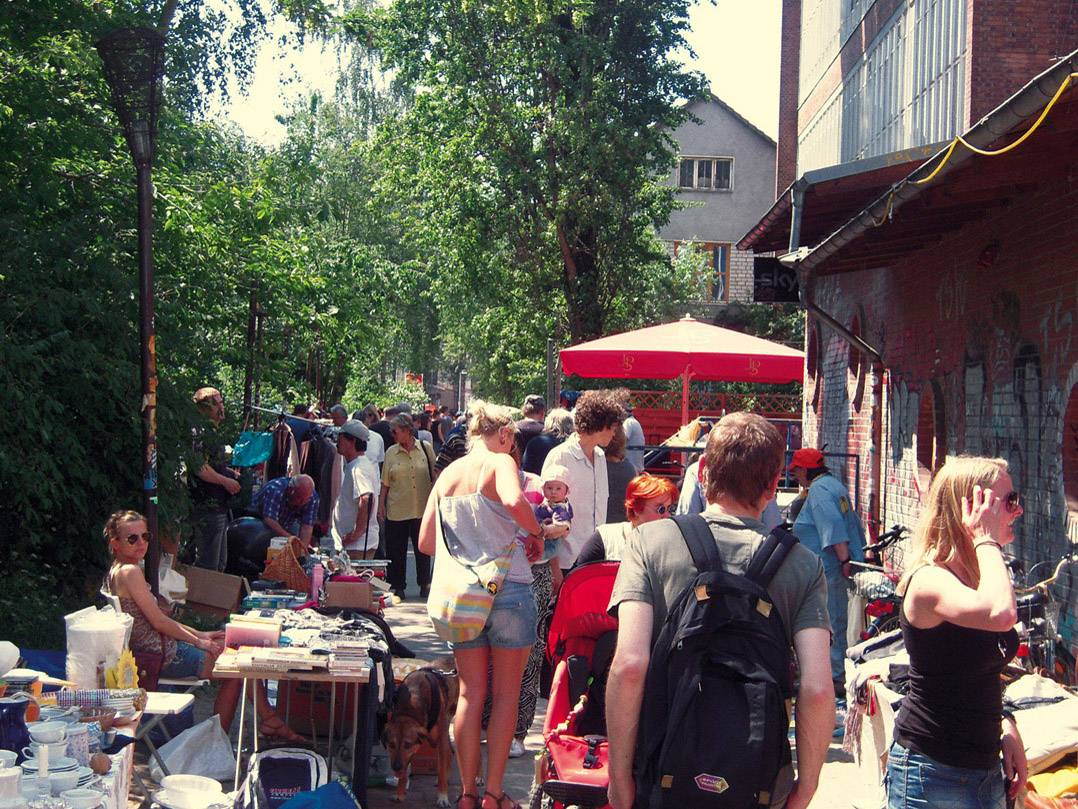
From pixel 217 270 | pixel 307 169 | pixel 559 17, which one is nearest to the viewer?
pixel 217 270

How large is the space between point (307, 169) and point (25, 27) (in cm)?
491

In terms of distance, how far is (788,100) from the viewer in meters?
29.4

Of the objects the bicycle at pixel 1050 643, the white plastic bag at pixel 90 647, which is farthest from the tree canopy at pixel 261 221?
the bicycle at pixel 1050 643

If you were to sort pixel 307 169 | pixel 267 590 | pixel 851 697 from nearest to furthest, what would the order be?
pixel 851 697 → pixel 267 590 → pixel 307 169

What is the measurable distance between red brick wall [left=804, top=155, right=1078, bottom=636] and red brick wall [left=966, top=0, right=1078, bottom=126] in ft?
7.06

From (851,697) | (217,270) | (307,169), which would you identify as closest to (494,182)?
(307,169)

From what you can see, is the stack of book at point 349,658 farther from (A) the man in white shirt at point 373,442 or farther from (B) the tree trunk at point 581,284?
(B) the tree trunk at point 581,284

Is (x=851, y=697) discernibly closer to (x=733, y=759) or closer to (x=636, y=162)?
(x=733, y=759)

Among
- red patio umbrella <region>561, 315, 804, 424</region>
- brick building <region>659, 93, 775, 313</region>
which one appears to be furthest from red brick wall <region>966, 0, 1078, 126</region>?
brick building <region>659, 93, 775, 313</region>

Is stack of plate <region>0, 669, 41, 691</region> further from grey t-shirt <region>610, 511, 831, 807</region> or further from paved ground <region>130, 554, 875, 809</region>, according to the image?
grey t-shirt <region>610, 511, 831, 807</region>

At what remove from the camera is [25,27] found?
10.1 metres

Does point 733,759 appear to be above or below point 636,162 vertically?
below

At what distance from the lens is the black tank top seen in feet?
11.9

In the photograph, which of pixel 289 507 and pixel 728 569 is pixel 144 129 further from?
pixel 728 569
